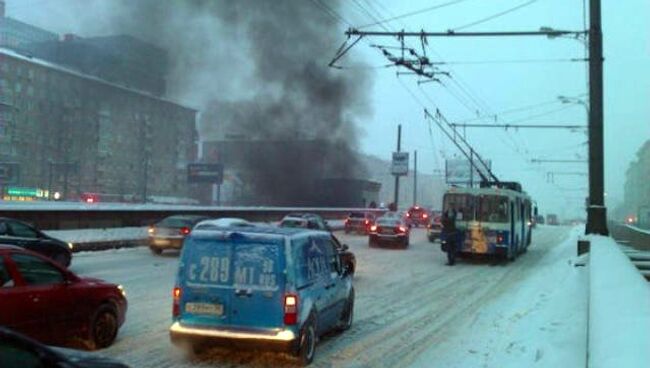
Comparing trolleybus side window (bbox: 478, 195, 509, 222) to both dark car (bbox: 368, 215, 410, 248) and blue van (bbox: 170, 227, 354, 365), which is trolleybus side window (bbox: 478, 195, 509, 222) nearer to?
dark car (bbox: 368, 215, 410, 248)

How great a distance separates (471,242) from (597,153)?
5559mm

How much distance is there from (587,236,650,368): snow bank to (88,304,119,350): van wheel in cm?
557

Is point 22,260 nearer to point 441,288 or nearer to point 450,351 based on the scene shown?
point 450,351

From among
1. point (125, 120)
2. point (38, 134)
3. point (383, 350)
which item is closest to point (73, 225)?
point (383, 350)

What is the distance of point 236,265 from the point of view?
324 inches

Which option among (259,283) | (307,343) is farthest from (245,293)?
(307,343)

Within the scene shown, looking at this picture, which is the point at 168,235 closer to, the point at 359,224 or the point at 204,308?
the point at 204,308

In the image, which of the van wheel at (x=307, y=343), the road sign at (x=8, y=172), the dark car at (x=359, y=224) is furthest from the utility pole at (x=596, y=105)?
the road sign at (x=8, y=172)

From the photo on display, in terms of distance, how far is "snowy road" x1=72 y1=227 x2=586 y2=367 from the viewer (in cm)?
870

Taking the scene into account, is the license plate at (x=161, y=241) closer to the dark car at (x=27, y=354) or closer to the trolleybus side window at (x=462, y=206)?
the trolleybus side window at (x=462, y=206)

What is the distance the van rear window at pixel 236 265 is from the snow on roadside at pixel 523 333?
2.04m

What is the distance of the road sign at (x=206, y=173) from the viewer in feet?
207

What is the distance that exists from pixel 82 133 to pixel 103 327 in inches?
2776

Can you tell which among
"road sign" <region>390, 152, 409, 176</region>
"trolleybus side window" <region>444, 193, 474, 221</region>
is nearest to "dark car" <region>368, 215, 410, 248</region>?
"trolleybus side window" <region>444, 193, 474, 221</region>
